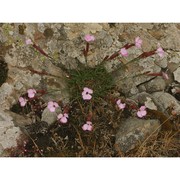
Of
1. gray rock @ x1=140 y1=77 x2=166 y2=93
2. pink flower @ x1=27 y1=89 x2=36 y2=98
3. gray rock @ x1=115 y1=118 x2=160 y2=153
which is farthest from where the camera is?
gray rock @ x1=140 y1=77 x2=166 y2=93

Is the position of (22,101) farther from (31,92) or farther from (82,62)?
(82,62)

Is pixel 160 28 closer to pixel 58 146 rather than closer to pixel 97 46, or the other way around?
pixel 97 46

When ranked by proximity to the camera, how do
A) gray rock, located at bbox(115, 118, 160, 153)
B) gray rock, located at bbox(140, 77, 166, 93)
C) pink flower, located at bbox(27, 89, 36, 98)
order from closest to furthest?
gray rock, located at bbox(115, 118, 160, 153)
pink flower, located at bbox(27, 89, 36, 98)
gray rock, located at bbox(140, 77, 166, 93)

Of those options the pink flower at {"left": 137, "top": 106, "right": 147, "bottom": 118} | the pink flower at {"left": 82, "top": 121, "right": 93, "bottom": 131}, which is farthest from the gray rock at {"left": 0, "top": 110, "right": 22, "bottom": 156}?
the pink flower at {"left": 137, "top": 106, "right": 147, "bottom": 118}

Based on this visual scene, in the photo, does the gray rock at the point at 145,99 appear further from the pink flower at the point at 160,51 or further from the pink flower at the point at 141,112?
the pink flower at the point at 160,51

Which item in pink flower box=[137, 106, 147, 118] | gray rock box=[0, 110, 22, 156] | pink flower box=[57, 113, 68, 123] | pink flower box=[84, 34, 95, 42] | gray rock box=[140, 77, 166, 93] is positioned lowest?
gray rock box=[0, 110, 22, 156]

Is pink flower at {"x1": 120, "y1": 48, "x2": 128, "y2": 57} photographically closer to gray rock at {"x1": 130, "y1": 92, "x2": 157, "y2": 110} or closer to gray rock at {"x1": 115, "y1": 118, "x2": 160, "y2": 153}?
gray rock at {"x1": 130, "y1": 92, "x2": 157, "y2": 110}

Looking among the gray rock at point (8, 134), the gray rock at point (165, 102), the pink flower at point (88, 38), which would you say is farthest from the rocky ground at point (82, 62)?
the pink flower at point (88, 38)
